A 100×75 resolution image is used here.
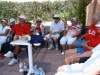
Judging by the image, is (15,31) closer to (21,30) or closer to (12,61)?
(21,30)

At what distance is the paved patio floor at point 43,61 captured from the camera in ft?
11.5

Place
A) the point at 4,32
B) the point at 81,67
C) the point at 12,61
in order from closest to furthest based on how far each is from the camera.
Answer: the point at 81,67 → the point at 12,61 → the point at 4,32

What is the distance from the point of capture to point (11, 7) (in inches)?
393

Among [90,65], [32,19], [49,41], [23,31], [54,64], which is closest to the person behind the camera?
[90,65]

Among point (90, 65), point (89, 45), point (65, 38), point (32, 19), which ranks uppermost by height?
point (90, 65)

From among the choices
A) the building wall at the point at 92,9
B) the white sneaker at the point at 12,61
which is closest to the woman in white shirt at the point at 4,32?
the white sneaker at the point at 12,61

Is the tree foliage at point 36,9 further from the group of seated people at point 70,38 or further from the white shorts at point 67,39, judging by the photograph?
the white shorts at point 67,39

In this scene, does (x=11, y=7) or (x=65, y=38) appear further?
(x=11, y=7)

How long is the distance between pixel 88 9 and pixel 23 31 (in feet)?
12.3

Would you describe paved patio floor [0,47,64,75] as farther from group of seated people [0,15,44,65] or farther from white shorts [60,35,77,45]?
white shorts [60,35,77,45]

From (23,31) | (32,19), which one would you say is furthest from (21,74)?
(32,19)

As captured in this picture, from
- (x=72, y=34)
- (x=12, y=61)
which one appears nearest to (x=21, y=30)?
(x=12, y=61)

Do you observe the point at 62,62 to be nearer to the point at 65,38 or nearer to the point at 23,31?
the point at 65,38

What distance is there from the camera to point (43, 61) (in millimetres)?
3992
